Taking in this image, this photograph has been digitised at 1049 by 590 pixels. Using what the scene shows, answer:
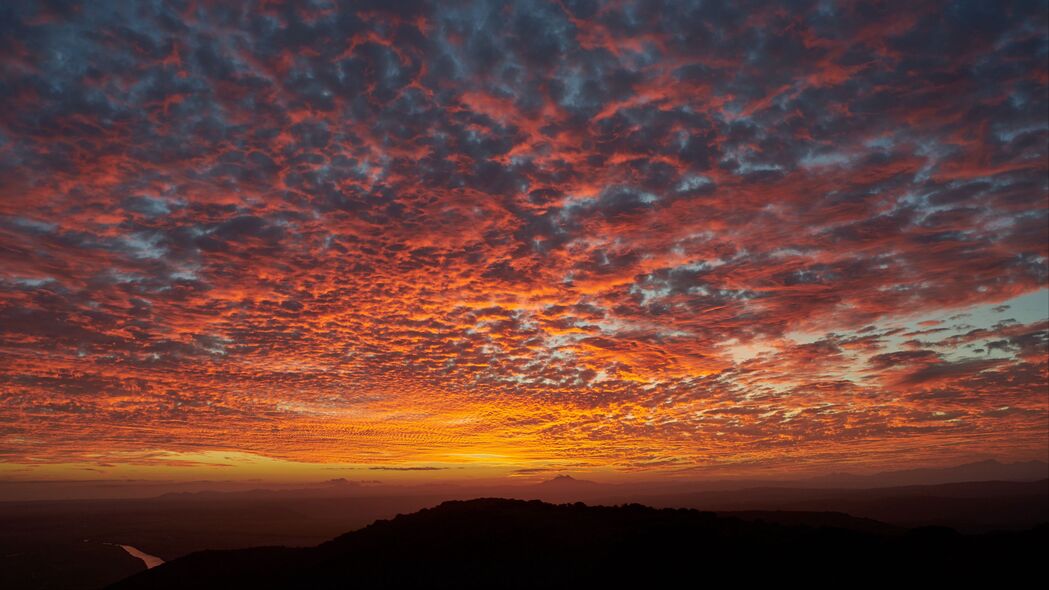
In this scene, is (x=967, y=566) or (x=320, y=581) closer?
(x=967, y=566)

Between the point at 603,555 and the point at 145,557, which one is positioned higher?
the point at 603,555

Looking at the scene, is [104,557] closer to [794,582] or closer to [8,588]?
[8,588]

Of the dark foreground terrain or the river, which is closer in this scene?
the dark foreground terrain

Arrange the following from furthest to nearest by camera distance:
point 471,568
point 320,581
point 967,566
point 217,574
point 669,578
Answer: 1. point 217,574
2. point 320,581
3. point 471,568
4. point 669,578
5. point 967,566

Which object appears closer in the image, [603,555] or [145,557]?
[603,555]

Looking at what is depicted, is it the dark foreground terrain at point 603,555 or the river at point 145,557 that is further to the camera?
the river at point 145,557

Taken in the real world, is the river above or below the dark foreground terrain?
below

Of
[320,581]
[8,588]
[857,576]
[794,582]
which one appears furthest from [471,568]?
[8,588]

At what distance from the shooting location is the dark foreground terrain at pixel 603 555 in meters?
31.9

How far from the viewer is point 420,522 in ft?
193

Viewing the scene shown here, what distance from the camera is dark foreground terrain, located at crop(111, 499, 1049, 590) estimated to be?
31.9 metres

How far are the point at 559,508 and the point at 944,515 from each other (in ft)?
549

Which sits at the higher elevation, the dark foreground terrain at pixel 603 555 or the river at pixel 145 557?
the dark foreground terrain at pixel 603 555

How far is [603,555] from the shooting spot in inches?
1597
